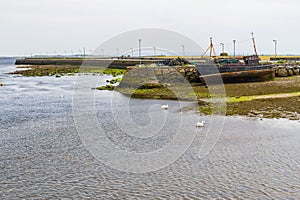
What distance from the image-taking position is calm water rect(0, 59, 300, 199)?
13.5m

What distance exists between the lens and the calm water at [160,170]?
13539 millimetres

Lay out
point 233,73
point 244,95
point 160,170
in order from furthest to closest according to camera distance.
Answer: point 233,73 < point 244,95 < point 160,170

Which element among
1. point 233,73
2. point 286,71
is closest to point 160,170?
point 233,73

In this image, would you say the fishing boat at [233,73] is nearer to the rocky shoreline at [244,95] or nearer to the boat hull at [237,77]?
the boat hull at [237,77]

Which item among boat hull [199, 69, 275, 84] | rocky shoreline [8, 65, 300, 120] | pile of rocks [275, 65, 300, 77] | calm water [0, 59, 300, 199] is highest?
pile of rocks [275, 65, 300, 77]


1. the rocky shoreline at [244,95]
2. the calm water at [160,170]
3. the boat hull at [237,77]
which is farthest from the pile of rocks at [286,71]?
the calm water at [160,170]

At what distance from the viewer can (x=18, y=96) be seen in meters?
44.5

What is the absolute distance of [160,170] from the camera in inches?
631

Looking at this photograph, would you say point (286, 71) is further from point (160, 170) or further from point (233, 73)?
point (160, 170)

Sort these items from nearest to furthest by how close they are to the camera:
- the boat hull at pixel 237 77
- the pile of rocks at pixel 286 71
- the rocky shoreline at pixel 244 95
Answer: the rocky shoreline at pixel 244 95 → the boat hull at pixel 237 77 → the pile of rocks at pixel 286 71

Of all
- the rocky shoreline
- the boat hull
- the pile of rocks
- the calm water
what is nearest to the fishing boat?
the boat hull

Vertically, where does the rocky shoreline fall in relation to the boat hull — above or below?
below

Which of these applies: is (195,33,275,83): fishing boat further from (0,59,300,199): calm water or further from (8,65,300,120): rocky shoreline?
(0,59,300,199): calm water

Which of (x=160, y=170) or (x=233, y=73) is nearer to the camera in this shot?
(x=160, y=170)
